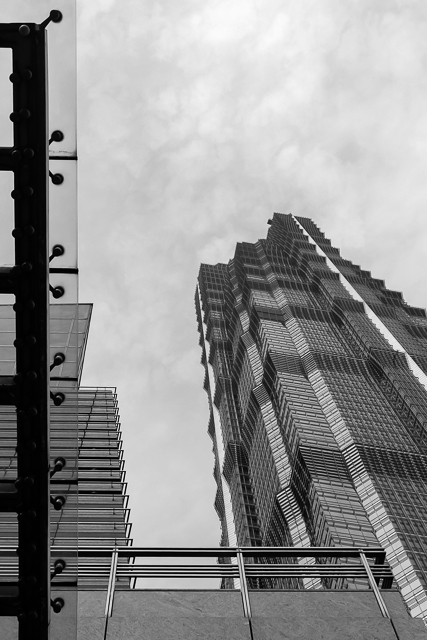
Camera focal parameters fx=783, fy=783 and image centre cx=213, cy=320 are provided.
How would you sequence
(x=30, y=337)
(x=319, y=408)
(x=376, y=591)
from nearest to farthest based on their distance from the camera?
1. (x=30, y=337)
2. (x=376, y=591)
3. (x=319, y=408)

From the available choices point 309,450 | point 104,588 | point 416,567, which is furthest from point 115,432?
point 309,450

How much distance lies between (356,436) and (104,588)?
113576 mm

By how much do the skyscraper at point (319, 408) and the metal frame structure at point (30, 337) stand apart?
86464mm

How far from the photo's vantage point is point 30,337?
19.5ft

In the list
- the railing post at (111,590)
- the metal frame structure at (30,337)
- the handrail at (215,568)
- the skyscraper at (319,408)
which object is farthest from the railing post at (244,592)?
the skyscraper at (319,408)

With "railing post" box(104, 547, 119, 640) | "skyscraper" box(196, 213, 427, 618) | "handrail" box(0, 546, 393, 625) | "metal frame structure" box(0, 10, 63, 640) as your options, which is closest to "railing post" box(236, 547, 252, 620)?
"handrail" box(0, 546, 393, 625)

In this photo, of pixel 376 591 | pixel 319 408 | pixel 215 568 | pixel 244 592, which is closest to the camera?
pixel 244 592

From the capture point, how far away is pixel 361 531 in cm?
10150

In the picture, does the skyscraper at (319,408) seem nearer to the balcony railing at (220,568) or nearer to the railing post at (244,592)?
the balcony railing at (220,568)

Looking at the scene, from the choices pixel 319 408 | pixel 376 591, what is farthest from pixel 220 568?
pixel 319 408

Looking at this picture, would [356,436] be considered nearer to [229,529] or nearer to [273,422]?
[273,422]

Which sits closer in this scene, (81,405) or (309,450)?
(81,405)

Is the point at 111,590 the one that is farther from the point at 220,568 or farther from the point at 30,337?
the point at 30,337

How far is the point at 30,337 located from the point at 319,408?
130 metres
